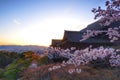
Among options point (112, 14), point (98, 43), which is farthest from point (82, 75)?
point (98, 43)

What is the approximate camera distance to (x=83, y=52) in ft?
19.1

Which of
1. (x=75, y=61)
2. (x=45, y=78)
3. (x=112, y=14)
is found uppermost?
(x=112, y=14)

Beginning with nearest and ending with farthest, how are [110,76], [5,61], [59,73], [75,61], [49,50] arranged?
[75,61]
[49,50]
[110,76]
[59,73]
[5,61]

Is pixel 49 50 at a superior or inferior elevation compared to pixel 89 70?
superior

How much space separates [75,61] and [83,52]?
0.91ft

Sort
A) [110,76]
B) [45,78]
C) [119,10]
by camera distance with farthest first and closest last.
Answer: [45,78]
[110,76]
[119,10]

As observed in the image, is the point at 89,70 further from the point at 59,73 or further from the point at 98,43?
the point at 98,43

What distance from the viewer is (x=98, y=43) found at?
86.4 ft

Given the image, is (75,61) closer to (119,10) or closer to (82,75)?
(119,10)

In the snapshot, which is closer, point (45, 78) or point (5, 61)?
point (45, 78)

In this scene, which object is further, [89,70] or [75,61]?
[89,70]

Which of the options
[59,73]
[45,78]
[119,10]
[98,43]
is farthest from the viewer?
[98,43]

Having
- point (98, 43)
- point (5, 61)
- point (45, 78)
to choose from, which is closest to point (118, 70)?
point (45, 78)

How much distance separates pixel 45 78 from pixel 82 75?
8.98ft
